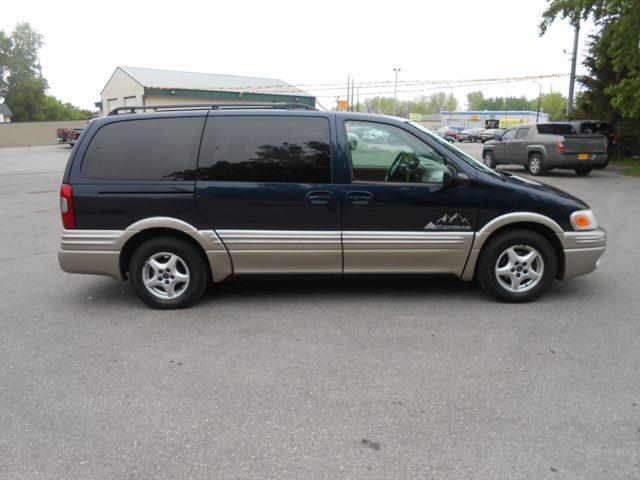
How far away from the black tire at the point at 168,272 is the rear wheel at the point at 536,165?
1507 centimetres

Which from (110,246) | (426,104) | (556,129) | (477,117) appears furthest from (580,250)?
(426,104)

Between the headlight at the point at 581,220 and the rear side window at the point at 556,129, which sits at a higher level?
the rear side window at the point at 556,129

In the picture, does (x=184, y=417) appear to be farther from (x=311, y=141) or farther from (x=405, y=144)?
(x=405, y=144)

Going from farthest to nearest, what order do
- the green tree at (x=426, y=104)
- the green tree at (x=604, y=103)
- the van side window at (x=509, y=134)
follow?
the green tree at (x=426, y=104), the green tree at (x=604, y=103), the van side window at (x=509, y=134)

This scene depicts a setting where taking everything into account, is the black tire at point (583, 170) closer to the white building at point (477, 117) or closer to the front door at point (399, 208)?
the front door at point (399, 208)

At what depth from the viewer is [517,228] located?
5.14 metres

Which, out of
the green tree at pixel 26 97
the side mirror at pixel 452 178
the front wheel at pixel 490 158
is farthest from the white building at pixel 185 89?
the side mirror at pixel 452 178

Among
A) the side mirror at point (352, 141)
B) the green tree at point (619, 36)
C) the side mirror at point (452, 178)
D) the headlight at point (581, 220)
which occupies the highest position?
the green tree at point (619, 36)

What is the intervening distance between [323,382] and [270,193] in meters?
1.96

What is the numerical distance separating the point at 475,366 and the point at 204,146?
9.89 ft

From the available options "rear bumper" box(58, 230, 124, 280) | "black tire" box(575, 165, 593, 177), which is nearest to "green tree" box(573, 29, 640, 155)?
"black tire" box(575, 165, 593, 177)

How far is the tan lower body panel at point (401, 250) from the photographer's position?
502 cm

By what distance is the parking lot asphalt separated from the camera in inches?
111

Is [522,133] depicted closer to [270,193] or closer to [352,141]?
[352,141]
